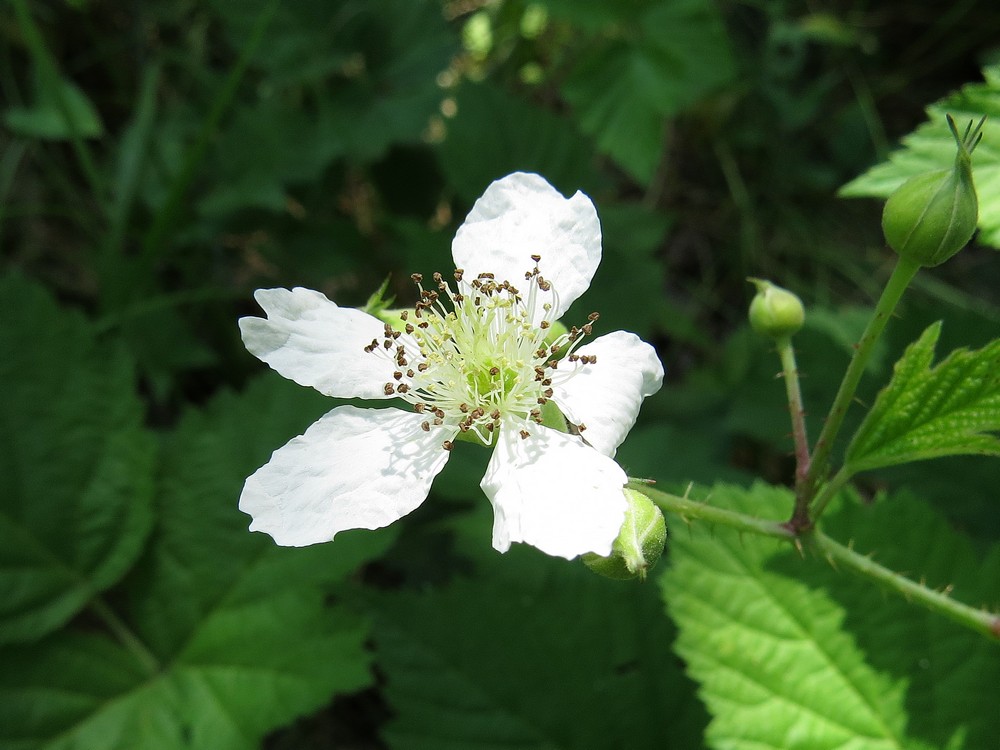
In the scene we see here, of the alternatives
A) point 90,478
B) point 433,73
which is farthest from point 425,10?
point 90,478

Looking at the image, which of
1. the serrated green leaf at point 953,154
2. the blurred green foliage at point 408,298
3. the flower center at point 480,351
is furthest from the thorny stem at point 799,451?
the serrated green leaf at point 953,154

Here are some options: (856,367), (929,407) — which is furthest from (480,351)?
(929,407)

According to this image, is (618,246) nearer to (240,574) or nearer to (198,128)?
(198,128)

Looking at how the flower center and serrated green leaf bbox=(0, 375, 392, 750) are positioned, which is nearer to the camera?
the flower center

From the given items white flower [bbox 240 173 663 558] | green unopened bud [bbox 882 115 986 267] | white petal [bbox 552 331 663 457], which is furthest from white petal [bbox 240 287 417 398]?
green unopened bud [bbox 882 115 986 267]

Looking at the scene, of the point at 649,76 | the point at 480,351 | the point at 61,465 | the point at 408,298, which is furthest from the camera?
the point at 408,298

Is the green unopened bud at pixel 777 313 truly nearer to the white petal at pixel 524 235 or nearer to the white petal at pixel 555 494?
the white petal at pixel 524 235

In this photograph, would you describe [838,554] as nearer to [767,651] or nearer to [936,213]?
[767,651]

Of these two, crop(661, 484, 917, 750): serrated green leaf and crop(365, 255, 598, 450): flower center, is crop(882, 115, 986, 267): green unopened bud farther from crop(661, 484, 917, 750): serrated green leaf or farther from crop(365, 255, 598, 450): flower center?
crop(661, 484, 917, 750): serrated green leaf
